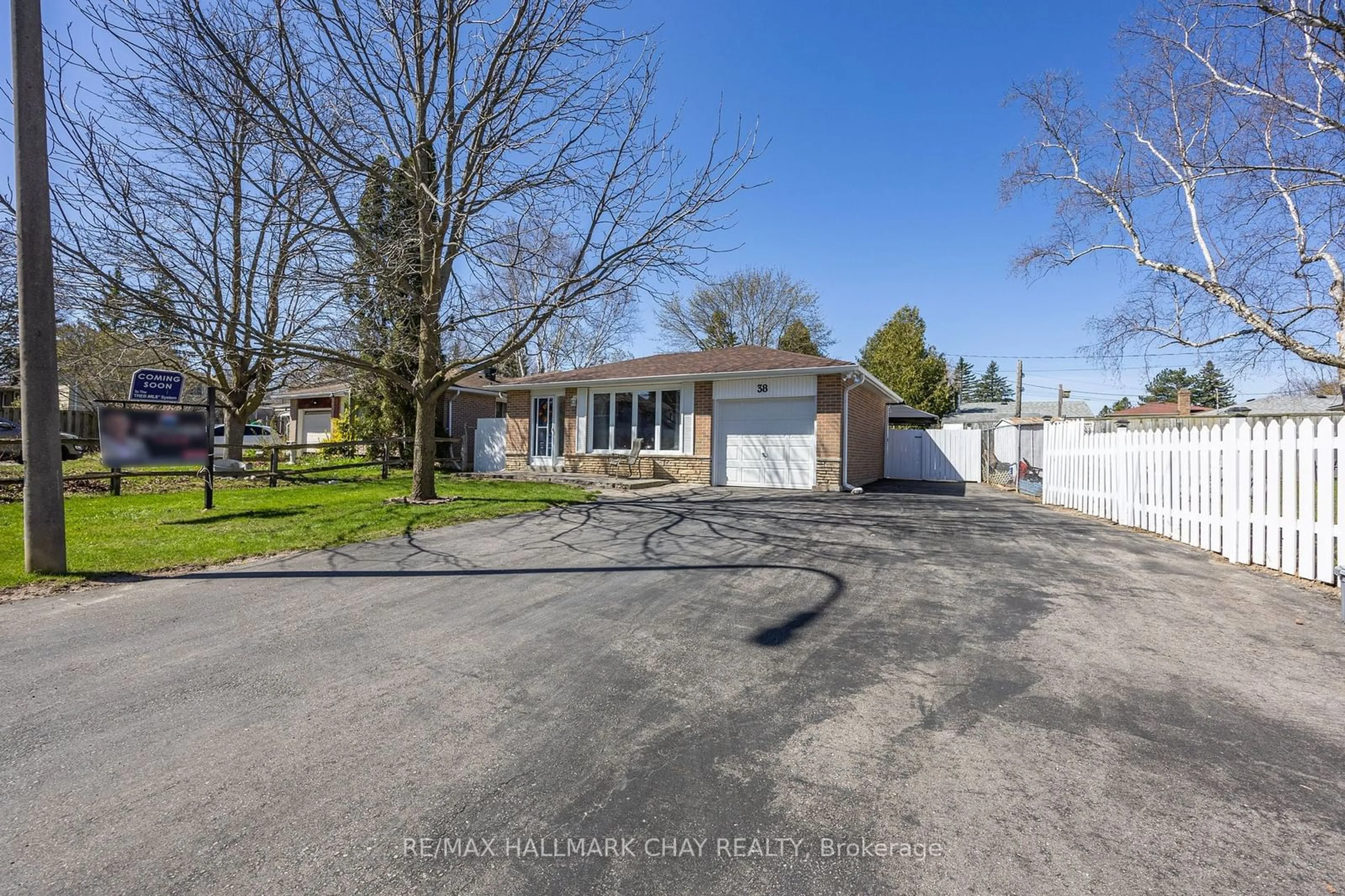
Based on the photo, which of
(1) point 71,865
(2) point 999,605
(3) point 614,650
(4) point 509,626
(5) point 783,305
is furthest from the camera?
(5) point 783,305

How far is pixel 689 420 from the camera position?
Result: 51.8 feet

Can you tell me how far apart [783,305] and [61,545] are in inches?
1358

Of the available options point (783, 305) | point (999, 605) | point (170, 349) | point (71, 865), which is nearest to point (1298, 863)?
point (999, 605)

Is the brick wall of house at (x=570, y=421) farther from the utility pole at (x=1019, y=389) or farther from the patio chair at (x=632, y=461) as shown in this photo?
the utility pole at (x=1019, y=389)

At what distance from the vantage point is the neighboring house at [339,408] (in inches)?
899

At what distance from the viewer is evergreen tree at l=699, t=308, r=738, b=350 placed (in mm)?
36469

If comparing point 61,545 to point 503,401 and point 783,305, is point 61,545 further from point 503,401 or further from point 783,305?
point 783,305

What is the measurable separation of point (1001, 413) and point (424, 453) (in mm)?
43020

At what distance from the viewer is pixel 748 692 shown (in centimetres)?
329

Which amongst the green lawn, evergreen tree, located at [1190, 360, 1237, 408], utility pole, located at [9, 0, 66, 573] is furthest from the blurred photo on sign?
evergreen tree, located at [1190, 360, 1237, 408]

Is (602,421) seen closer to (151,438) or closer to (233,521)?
(233,521)

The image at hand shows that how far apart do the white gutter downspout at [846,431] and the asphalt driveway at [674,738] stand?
853cm

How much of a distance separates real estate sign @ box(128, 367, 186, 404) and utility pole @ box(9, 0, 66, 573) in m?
4.99

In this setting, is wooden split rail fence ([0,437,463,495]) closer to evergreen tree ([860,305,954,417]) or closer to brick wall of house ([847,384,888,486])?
brick wall of house ([847,384,888,486])
